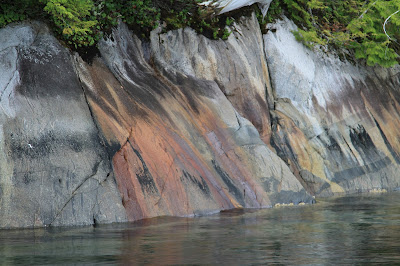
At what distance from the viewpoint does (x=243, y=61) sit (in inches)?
855

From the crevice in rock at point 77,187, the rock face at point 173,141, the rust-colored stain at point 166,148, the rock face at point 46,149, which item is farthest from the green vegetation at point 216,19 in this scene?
the crevice in rock at point 77,187

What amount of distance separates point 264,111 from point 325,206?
475cm

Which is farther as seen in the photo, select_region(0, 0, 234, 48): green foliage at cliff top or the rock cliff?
select_region(0, 0, 234, 48): green foliage at cliff top

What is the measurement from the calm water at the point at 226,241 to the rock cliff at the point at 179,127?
3.24 feet

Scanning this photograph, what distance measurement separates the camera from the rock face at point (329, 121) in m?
21.3

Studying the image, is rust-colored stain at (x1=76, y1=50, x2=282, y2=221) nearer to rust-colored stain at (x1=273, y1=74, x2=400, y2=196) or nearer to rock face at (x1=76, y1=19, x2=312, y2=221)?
rock face at (x1=76, y1=19, x2=312, y2=221)

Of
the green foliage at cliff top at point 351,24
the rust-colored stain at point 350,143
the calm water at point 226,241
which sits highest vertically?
the green foliage at cliff top at point 351,24

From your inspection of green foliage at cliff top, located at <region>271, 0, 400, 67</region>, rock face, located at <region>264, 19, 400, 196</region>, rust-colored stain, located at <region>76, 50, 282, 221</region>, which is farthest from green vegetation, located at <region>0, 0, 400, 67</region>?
rust-colored stain, located at <region>76, 50, 282, 221</region>

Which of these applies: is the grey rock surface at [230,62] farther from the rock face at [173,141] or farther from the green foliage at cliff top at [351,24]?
the green foliage at cliff top at [351,24]

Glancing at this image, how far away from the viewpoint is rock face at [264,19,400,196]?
69.9ft

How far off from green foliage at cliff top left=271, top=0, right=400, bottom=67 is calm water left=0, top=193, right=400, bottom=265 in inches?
397

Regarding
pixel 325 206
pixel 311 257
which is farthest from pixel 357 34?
pixel 311 257

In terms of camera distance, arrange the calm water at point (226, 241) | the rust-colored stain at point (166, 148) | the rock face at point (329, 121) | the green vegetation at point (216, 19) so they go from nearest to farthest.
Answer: the calm water at point (226, 241) < the rust-colored stain at point (166, 148) < the green vegetation at point (216, 19) < the rock face at point (329, 121)

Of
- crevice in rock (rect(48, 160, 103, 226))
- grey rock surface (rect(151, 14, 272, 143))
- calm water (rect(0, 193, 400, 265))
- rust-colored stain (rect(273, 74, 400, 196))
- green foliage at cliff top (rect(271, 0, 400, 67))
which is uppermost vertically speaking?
green foliage at cliff top (rect(271, 0, 400, 67))
